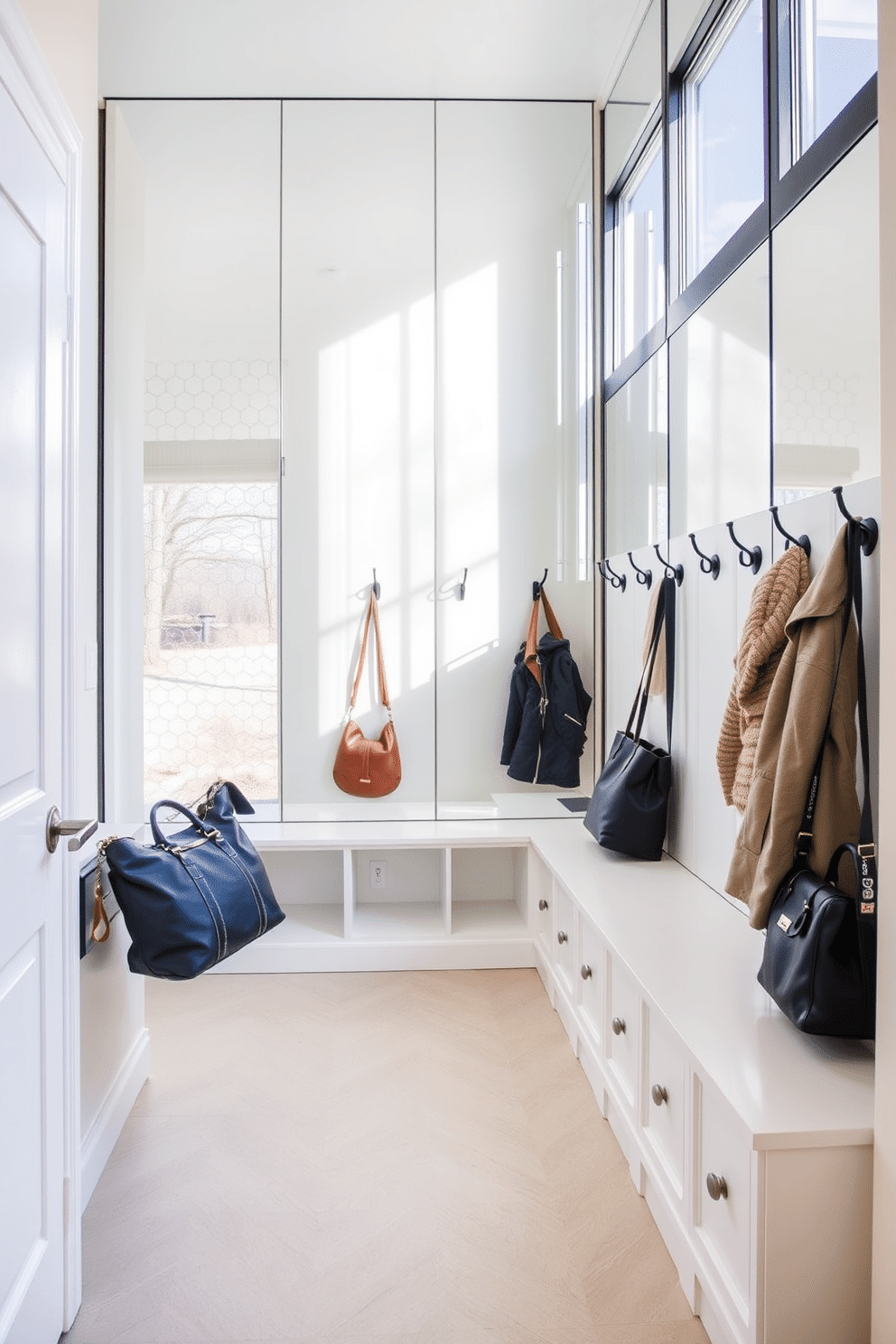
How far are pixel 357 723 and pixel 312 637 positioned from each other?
37 centimetres

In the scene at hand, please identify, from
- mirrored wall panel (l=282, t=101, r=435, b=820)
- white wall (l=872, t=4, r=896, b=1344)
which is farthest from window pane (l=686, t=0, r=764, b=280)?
mirrored wall panel (l=282, t=101, r=435, b=820)

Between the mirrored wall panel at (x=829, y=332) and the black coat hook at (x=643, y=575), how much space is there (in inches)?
34.5

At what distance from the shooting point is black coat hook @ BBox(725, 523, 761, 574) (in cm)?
194

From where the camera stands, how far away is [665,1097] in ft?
5.45

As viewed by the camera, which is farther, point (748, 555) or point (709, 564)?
point (709, 564)

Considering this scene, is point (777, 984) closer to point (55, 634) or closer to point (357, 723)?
point (55, 634)

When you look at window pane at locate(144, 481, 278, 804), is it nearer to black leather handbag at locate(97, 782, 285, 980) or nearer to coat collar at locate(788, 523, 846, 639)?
black leather handbag at locate(97, 782, 285, 980)

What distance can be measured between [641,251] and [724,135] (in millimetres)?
668

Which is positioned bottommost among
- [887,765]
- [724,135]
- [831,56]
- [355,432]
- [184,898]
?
[184,898]

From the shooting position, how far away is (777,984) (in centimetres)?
142

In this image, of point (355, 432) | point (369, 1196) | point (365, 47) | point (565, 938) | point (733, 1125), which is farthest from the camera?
point (355, 432)

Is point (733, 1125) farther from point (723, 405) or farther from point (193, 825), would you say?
point (723, 405)

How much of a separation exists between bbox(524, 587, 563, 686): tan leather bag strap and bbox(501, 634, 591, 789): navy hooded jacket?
0.02 metres

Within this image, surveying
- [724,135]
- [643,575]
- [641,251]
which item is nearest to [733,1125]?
[643,575]
